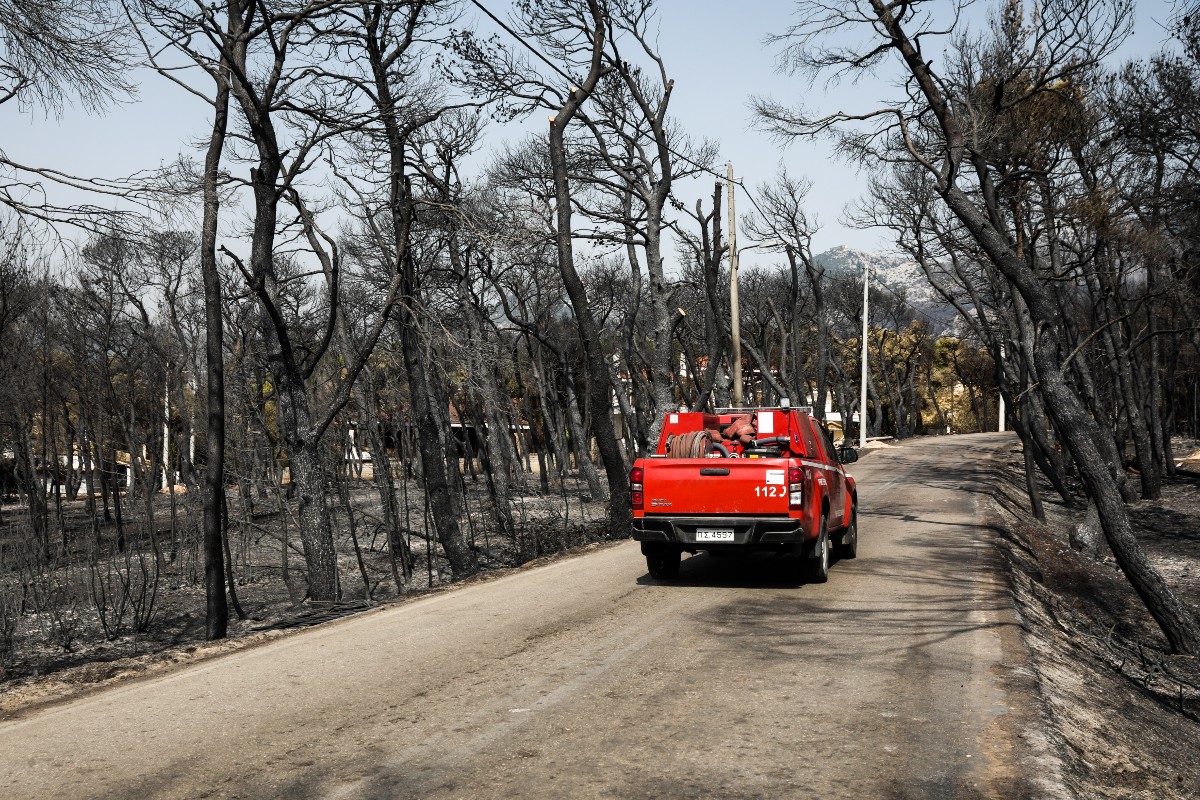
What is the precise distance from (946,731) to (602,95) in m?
22.9

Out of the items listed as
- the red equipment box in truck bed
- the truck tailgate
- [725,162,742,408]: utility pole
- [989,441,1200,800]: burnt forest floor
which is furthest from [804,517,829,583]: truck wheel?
[725,162,742,408]: utility pole

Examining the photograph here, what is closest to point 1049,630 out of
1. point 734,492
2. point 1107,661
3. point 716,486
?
point 1107,661

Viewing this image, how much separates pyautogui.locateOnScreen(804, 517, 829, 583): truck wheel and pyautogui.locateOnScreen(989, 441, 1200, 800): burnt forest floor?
219 centimetres

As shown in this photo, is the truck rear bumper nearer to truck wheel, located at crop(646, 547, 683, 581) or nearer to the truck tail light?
the truck tail light

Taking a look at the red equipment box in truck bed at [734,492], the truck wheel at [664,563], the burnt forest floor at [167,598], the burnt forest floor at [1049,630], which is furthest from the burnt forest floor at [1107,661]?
the burnt forest floor at [167,598]

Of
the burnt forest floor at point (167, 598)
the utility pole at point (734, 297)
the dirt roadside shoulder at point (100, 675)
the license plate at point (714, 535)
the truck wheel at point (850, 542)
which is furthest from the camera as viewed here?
the utility pole at point (734, 297)

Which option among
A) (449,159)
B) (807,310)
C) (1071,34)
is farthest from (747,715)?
(807,310)

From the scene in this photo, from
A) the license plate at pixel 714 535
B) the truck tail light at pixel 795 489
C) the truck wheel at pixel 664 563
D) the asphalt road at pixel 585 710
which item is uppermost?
the truck tail light at pixel 795 489

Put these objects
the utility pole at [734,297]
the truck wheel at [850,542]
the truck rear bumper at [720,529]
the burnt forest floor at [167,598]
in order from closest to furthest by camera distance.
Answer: the burnt forest floor at [167,598] < the truck rear bumper at [720,529] < the truck wheel at [850,542] < the utility pole at [734,297]

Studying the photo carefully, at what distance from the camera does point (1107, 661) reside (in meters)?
11.2

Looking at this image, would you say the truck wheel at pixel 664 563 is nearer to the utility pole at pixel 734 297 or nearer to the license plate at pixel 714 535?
the license plate at pixel 714 535

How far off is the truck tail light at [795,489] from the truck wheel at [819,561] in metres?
0.84

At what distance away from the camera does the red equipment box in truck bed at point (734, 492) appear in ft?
37.1

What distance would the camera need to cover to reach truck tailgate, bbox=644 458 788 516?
1131 centimetres
